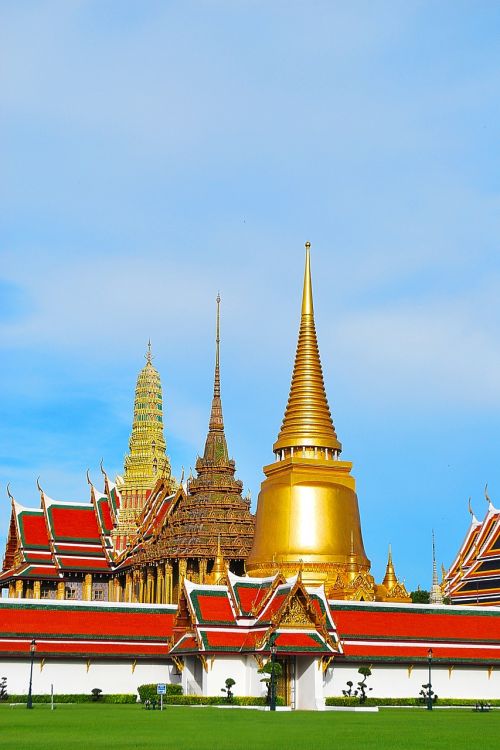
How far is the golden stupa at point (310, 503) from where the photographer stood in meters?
53.0

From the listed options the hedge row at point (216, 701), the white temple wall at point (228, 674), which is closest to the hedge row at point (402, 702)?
the hedge row at point (216, 701)

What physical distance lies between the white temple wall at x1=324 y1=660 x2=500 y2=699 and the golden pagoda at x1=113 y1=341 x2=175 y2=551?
139 ft

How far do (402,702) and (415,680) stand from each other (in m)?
2.54

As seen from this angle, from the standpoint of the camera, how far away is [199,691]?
4181 centimetres

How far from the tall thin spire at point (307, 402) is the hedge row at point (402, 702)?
54.6ft

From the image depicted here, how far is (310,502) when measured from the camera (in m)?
55.2

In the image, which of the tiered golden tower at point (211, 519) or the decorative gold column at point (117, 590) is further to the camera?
the decorative gold column at point (117, 590)

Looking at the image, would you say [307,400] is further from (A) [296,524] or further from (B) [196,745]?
(B) [196,745]

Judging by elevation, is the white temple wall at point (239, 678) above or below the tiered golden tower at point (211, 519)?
below

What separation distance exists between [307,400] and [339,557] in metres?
8.40

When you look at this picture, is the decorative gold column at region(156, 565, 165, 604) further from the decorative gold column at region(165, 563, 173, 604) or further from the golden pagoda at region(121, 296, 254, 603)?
the decorative gold column at region(165, 563, 173, 604)

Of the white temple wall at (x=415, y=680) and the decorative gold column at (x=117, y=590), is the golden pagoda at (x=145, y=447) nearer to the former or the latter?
the decorative gold column at (x=117, y=590)

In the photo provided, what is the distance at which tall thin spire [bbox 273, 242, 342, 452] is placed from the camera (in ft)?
188

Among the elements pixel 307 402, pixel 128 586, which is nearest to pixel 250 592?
pixel 307 402
